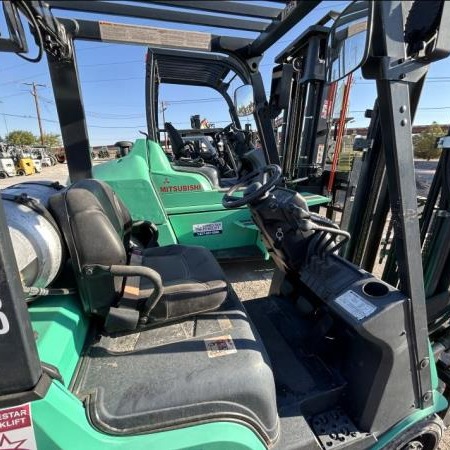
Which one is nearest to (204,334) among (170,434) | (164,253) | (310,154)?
(170,434)

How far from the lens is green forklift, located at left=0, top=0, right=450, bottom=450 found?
96 cm

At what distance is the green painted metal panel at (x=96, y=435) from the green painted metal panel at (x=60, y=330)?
0.13 meters

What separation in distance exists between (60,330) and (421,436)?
167cm

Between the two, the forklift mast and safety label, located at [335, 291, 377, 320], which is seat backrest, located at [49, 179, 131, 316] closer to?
safety label, located at [335, 291, 377, 320]

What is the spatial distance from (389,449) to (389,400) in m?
0.24

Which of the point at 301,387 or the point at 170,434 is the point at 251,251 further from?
the point at 170,434

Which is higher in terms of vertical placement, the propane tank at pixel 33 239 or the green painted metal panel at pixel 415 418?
the propane tank at pixel 33 239

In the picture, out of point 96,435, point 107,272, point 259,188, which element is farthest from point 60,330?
point 259,188

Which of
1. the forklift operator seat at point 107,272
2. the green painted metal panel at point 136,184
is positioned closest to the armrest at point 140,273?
the forklift operator seat at point 107,272

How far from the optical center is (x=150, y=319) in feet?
4.69

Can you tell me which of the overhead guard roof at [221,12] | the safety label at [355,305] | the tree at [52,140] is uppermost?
the overhead guard roof at [221,12]

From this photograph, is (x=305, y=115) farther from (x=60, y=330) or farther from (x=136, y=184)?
(x=60, y=330)

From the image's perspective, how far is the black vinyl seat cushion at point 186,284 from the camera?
4.73ft

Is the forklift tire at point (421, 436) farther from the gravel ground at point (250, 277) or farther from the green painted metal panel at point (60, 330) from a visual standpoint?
the gravel ground at point (250, 277)
